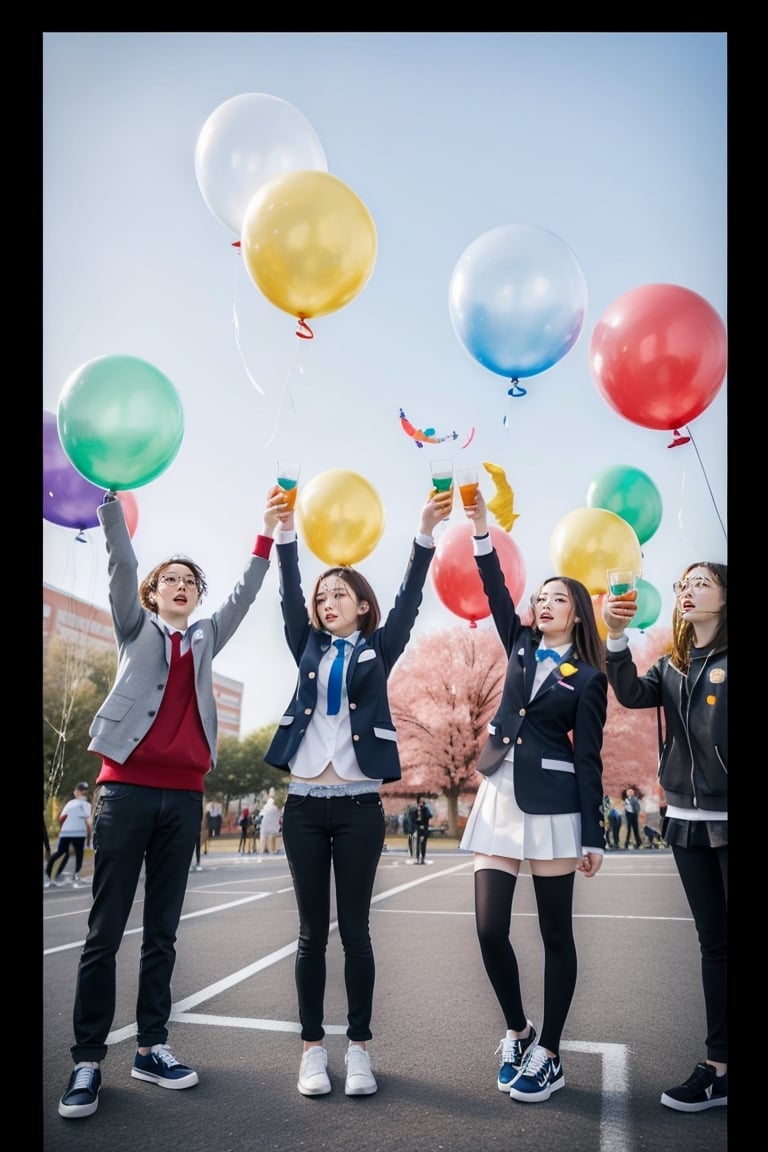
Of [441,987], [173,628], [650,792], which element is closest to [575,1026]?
[441,987]

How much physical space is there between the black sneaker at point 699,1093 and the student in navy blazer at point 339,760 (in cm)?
95

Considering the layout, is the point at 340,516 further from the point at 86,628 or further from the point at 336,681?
the point at 86,628

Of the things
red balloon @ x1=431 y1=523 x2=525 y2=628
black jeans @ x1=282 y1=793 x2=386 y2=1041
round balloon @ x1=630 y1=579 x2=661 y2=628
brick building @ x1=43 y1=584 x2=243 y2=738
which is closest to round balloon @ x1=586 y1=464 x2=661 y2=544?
round balloon @ x1=630 y1=579 x2=661 y2=628

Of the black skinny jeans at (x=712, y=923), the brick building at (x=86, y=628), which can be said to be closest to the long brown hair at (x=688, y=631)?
the black skinny jeans at (x=712, y=923)

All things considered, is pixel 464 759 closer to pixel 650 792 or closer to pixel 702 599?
pixel 650 792

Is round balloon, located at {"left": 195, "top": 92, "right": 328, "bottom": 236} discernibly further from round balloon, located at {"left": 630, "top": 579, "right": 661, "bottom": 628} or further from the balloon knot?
round balloon, located at {"left": 630, "top": 579, "right": 661, "bottom": 628}

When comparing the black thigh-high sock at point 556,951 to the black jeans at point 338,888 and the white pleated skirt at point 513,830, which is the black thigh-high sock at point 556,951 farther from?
the black jeans at point 338,888

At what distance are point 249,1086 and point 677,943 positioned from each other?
370 centimetres

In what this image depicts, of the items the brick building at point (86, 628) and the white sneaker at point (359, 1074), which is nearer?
the white sneaker at point (359, 1074)

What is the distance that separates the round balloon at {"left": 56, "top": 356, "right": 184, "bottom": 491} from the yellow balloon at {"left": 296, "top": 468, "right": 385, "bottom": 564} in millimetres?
705

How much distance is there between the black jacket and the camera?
9.78 ft

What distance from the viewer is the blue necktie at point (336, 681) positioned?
313 cm

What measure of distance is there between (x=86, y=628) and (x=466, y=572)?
21.9m

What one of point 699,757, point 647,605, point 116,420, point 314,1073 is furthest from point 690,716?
point 116,420
